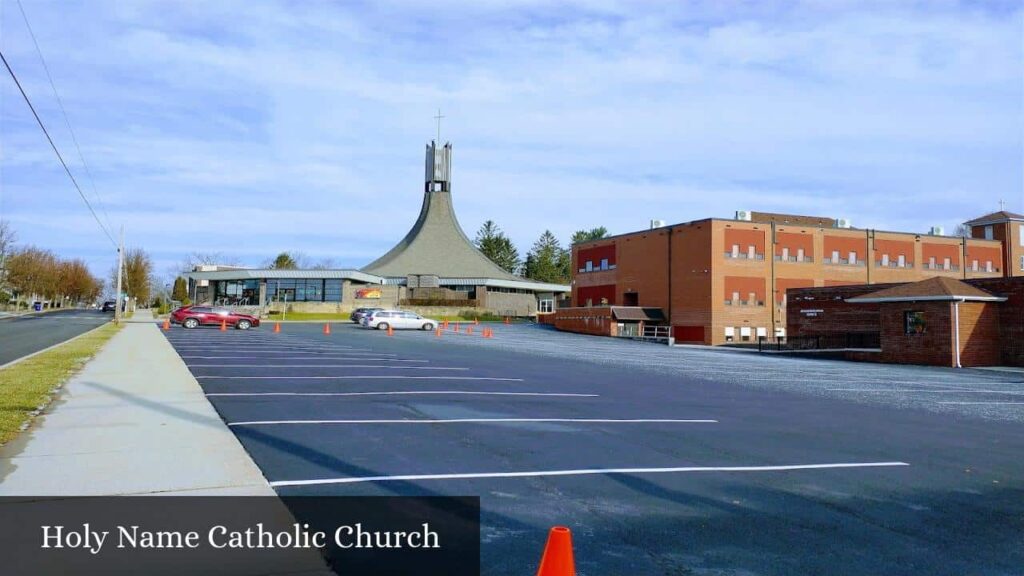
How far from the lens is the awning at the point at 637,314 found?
5691cm

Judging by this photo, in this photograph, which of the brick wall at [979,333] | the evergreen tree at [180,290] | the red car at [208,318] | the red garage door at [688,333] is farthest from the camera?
the evergreen tree at [180,290]

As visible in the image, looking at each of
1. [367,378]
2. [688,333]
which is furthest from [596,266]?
[367,378]

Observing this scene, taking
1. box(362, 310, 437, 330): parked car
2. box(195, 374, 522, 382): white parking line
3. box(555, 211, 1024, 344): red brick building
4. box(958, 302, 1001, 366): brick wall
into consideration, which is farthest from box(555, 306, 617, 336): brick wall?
box(195, 374, 522, 382): white parking line

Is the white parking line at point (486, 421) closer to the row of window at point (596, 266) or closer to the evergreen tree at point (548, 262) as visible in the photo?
the row of window at point (596, 266)

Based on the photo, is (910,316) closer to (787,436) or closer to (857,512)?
(787,436)

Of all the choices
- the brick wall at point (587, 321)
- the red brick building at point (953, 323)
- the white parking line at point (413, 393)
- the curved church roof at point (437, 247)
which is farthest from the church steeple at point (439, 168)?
the white parking line at point (413, 393)

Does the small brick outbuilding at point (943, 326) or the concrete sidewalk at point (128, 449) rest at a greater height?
the small brick outbuilding at point (943, 326)

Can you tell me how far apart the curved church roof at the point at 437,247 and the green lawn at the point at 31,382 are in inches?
2621

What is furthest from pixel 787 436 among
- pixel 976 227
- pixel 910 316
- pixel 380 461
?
pixel 976 227

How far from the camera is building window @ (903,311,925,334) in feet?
102

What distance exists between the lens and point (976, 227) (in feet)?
231

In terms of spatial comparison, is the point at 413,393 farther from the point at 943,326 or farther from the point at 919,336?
the point at 919,336

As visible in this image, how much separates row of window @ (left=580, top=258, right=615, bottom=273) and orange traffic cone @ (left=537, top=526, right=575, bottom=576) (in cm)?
6286

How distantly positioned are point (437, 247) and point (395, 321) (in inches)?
1733
